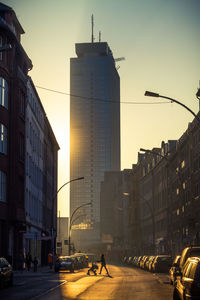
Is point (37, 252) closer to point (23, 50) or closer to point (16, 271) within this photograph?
point (16, 271)

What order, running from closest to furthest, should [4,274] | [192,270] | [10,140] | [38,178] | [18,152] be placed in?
[192,270], [4,274], [10,140], [18,152], [38,178]

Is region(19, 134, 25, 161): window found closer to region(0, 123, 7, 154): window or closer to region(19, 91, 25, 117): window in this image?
region(19, 91, 25, 117): window

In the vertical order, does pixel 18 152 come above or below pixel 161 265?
above

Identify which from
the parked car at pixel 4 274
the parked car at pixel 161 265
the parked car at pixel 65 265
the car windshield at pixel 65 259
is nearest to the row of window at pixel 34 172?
the car windshield at pixel 65 259

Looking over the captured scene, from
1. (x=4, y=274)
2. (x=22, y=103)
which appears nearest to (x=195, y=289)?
(x=4, y=274)

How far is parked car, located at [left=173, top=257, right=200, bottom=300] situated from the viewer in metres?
13.5

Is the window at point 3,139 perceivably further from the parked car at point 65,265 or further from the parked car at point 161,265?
the parked car at point 161,265

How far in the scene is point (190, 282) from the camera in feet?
45.5

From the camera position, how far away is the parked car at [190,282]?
1354 cm

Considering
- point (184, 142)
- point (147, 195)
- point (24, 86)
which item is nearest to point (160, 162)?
point (147, 195)

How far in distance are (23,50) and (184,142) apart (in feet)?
83.9

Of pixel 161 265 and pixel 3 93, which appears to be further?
pixel 3 93

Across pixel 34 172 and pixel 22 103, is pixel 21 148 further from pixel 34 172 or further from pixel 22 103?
pixel 34 172

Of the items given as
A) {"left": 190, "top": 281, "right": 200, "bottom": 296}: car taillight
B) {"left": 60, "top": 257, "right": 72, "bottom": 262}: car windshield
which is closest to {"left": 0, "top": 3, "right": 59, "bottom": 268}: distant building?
{"left": 60, "top": 257, "right": 72, "bottom": 262}: car windshield
